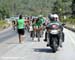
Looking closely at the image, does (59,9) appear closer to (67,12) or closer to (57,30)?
(67,12)

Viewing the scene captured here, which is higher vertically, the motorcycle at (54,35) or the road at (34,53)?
the motorcycle at (54,35)

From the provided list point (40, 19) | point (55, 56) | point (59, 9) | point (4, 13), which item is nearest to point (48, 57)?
point (55, 56)

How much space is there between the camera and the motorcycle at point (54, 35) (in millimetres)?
20172

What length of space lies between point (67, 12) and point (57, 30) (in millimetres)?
159821

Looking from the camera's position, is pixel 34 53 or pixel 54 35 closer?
pixel 34 53

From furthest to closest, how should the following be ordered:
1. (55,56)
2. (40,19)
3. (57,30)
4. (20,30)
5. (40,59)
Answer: (40,19) → (20,30) → (57,30) → (55,56) → (40,59)

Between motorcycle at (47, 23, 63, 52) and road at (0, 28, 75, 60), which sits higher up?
motorcycle at (47, 23, 63, 52)

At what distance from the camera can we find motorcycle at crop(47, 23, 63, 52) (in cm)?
2017

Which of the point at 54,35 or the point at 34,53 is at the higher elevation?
the point at 54,35

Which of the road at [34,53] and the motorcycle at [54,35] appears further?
the motorcycle at [54,35]

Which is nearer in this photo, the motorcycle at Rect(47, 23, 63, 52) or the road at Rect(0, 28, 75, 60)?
the road at Rect(0, 28, 75, 60)

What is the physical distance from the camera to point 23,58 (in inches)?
693

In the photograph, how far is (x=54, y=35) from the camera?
2031 centimetres

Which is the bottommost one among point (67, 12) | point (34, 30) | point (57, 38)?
point (67, 12)
